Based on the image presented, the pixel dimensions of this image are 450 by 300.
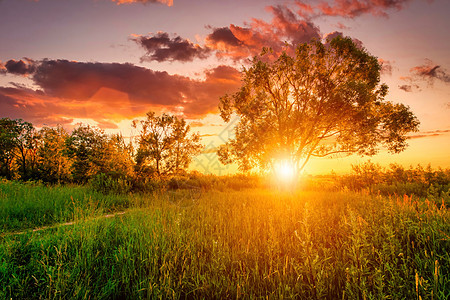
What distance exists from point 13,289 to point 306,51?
68.4ft

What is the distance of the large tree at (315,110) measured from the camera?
17.5 metres

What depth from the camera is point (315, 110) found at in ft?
59.5

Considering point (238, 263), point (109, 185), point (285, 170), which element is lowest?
point (238, 263)

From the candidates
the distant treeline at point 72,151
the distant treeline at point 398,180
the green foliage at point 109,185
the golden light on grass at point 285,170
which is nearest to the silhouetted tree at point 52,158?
the distant treeline at point 72,151

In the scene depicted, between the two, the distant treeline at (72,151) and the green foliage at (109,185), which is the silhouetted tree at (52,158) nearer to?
the distant treeline at (72,151)

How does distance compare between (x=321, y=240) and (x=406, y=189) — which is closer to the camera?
(x=321, y=240)

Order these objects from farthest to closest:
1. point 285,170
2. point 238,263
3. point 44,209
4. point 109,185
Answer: point 285,170, point 109,185, point 44,209, point 238,263

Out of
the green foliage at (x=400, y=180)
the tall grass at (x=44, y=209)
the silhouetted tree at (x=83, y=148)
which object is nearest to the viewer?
the tall grass at (x=44, y=209)

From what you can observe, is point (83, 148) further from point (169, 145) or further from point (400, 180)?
point (400, 180)

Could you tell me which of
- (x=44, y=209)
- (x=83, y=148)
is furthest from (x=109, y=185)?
(x=83, y=148)

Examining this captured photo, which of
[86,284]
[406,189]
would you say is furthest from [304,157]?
[86,284]

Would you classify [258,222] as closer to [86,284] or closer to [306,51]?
[86,284]

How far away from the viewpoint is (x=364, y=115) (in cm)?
1666

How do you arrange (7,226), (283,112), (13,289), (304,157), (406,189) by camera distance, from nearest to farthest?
(13,289)
(7,226)
(406,189)
(283,112)
(304,157)
